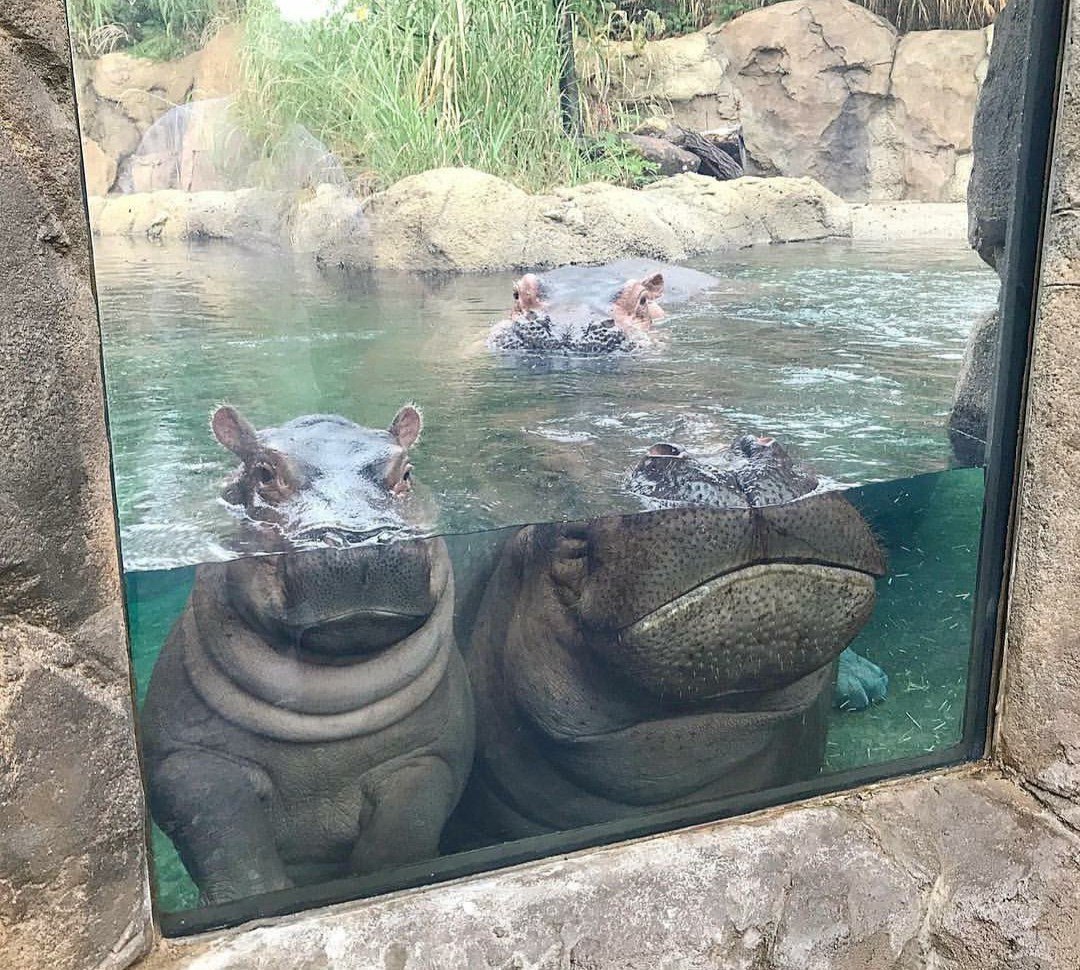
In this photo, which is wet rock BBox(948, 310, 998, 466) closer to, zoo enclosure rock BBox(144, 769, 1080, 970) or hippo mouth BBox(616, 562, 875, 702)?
hippo mouth BBox(616, 562, 875, 702)

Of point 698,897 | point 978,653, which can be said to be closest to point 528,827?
point 698,897

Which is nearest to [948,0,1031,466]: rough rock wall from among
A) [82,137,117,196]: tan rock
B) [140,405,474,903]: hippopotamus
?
[140,405,474,903]: hippopotamus

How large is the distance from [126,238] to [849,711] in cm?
174

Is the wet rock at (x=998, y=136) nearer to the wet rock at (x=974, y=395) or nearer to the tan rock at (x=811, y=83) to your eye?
the wet rock at (x=974, y=395)

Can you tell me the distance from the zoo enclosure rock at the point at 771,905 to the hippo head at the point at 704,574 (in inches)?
12.8

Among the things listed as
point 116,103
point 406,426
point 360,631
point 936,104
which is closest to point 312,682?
point 360,631

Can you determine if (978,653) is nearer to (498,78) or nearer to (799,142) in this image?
(799,142)

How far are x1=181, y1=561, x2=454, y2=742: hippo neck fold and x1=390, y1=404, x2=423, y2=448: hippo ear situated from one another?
0.35 m

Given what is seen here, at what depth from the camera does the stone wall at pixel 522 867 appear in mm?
1498

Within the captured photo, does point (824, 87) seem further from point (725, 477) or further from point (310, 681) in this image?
point (310, 681)

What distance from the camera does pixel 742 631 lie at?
7.30 ft

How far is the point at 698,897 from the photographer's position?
2029mm

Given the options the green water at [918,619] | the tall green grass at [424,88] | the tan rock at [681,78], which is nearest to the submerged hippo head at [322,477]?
the tall green grass at [424,88]

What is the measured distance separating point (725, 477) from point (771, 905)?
801mm
